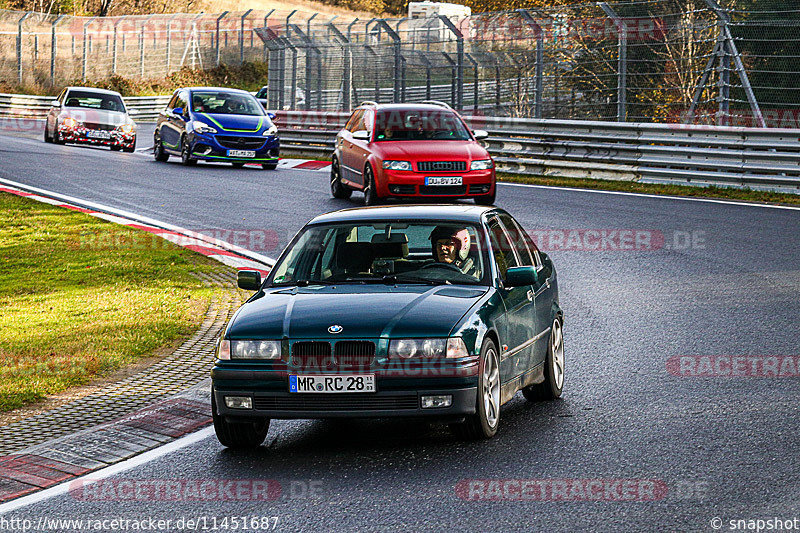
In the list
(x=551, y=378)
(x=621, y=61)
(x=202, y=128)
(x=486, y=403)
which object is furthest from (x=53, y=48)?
(x=486, y=403)

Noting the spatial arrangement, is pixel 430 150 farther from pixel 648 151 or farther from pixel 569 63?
pixel 569 63

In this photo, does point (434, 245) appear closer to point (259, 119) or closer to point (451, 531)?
point (451, 531)

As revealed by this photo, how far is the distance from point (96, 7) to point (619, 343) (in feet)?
251

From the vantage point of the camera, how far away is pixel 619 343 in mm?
10195

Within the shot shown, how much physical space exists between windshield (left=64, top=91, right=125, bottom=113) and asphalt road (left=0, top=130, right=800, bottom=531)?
22412 millimetres

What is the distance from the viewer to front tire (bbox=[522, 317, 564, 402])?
27.5ft

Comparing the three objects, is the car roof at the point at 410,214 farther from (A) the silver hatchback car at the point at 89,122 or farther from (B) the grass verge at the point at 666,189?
(A) the silver hatchback car at the point at 89,122

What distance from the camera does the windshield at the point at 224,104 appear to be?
2719 cm

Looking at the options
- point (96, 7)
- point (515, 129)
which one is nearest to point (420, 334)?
point (515, 129)

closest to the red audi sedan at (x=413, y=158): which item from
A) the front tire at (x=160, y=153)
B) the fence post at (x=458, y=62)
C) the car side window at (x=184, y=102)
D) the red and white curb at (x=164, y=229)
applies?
the red and white curb at (x=164, y=229)

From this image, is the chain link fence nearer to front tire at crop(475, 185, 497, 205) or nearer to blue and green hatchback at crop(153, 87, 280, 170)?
blue and green hatchback at crop(153, 87, 280, 170)

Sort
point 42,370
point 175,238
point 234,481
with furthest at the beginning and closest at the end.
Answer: point 175,238 < point 42,370 < point 234,481

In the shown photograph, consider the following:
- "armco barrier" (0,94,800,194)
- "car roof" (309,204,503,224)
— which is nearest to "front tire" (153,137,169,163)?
"armco barrier" (0,94,800,194)

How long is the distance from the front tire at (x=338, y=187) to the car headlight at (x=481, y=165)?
261 centimetres
